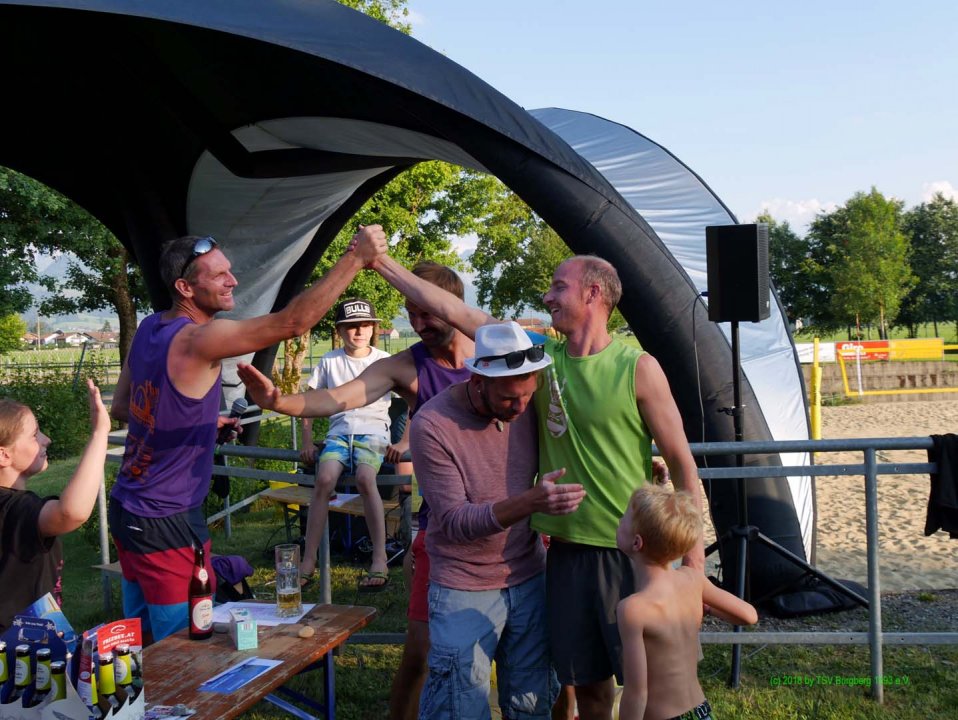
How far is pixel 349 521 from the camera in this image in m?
7.36

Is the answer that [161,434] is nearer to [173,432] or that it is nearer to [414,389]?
[173,432]

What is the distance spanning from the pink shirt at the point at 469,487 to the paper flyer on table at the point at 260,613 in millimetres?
745

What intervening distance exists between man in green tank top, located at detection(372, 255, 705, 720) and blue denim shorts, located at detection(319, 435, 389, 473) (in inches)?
135

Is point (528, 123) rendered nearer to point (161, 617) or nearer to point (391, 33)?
point (391, 33)

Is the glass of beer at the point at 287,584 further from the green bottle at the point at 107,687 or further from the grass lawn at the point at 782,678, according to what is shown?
the grass lawn at the point at 782,678

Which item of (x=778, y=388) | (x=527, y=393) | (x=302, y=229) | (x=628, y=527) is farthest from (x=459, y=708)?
(x=302, y=229)

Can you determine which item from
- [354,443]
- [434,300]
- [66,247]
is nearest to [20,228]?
[66,247]

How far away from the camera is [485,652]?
2533 mm

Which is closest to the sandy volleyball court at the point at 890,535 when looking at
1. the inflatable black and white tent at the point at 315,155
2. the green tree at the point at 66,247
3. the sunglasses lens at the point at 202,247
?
the inflatable black and white tent at the point at 315,155

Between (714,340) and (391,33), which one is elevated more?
(391,33)

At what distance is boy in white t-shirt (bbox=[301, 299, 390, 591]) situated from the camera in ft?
17.4

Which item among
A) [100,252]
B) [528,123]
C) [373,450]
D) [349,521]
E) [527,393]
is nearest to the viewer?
[527,393]

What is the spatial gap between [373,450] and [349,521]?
1494 mm

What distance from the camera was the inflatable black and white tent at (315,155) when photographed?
5.01 metres
